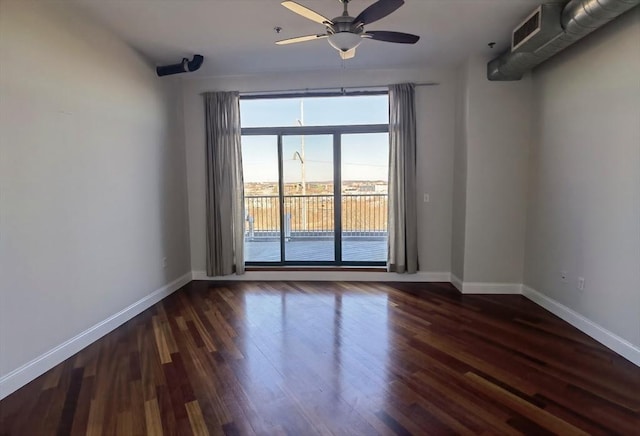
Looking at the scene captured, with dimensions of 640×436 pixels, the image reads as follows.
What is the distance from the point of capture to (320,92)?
4.50 m

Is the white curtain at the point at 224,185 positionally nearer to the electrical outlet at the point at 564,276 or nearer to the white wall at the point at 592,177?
the white wall at the point at 592,177

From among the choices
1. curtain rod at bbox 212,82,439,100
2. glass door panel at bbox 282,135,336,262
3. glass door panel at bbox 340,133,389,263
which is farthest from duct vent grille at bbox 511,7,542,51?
glass door panel at bbox 282,135,336,262

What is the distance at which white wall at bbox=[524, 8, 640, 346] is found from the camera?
252 cm

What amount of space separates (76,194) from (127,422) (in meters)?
1.88

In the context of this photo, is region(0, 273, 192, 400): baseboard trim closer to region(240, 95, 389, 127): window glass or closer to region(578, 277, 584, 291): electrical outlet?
region(240, 95, 389, 127): window glass

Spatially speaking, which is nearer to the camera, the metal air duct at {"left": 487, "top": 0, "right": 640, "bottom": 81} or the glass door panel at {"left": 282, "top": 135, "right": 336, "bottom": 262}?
the metal air duct at {"left": 487, "top": 0, "right": 640, "bottom": 81}

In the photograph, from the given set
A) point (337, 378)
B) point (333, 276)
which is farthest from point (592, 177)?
point (333, 276)

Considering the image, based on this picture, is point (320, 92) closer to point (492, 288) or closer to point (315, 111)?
point (315, 111)

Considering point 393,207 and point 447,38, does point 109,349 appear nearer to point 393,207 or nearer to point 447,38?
point 393,207

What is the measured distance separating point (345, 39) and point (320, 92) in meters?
2.14

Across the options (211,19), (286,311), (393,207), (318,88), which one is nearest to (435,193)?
(393,207)

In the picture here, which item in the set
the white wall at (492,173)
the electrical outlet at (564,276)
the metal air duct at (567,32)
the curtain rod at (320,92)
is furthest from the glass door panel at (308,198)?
the electrical outlet at (564,276)

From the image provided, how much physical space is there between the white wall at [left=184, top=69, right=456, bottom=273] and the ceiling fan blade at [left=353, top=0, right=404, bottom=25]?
2.21 m

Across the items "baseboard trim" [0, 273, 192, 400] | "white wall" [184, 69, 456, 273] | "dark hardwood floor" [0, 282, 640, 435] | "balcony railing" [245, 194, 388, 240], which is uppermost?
"white wall" [184, 69, 456, 273]
